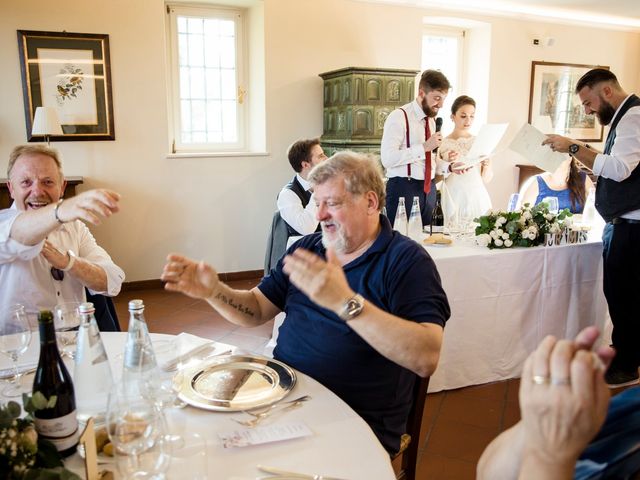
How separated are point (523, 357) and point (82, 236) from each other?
241 cm

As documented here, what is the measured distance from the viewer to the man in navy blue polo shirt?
1.32 m

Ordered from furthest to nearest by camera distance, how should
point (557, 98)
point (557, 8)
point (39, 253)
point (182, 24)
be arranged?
point (557, 98) → point (557, 8) → point (182, 24) → point (39, 253)

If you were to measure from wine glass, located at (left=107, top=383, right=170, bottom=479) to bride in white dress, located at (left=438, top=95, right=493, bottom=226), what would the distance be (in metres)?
2.72

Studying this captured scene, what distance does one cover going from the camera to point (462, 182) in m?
3.94

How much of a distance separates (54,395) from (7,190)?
3.53 meters

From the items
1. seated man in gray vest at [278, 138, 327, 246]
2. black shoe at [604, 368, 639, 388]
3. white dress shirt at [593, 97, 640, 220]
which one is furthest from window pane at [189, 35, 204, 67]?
black shoe at [604, 368, 639, 388]

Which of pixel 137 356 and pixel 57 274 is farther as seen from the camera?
pixel 57 274

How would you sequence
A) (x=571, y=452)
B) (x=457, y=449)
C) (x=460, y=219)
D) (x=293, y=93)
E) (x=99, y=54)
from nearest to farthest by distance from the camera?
(x=571, y=452) < (x=457, y=449) < (x=460, y=219) < (x=99, y=54) < (x=293, y=93)

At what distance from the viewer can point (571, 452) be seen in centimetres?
76

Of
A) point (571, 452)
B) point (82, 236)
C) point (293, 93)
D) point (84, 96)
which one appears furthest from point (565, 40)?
point (571, 452)

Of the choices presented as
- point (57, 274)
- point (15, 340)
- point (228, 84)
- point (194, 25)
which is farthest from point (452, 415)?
point (194, 25)

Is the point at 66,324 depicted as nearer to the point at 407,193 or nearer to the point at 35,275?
the point at 35,275

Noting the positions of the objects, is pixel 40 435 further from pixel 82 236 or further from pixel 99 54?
pixel 99 54

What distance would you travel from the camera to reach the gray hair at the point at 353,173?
1.67 metres
